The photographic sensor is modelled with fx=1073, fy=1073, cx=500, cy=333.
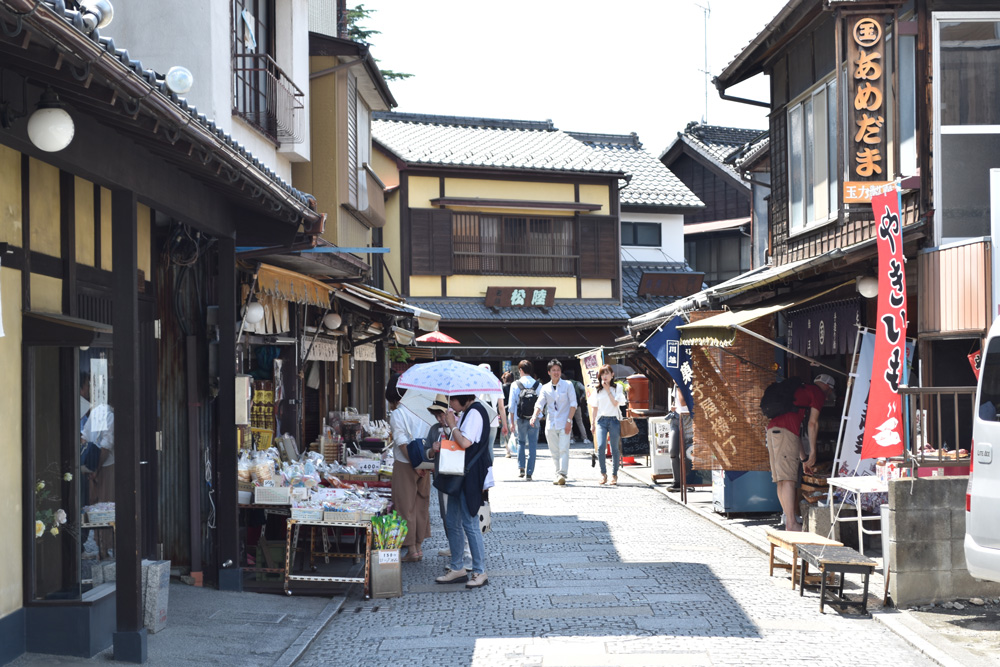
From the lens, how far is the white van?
7.38m

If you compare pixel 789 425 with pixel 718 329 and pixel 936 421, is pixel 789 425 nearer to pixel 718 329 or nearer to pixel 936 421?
pixel 718 329

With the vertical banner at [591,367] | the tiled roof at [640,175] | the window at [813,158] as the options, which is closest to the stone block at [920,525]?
the window at [813,158]

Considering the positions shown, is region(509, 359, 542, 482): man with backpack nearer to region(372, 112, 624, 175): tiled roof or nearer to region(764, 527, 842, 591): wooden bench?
region(764, 527, 842, 591): wooden bench

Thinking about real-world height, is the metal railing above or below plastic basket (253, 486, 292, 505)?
above

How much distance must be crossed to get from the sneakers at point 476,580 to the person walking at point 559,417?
8607 millimetres

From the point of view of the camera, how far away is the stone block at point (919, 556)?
8.93 metres

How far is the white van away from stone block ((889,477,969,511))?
117cm

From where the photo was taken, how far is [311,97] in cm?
1659

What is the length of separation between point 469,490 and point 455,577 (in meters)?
0.90

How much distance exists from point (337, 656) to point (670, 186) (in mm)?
30811

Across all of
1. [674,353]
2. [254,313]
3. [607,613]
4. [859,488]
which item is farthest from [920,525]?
[254,313]

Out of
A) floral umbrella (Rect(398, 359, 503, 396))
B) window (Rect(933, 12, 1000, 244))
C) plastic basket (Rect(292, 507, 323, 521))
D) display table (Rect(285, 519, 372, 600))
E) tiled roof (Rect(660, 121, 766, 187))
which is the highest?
tiled roof (Rect(660, 121, 766, 187))

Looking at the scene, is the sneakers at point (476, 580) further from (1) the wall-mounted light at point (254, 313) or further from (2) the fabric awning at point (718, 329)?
(2) the fabric awning at point (718, 329)

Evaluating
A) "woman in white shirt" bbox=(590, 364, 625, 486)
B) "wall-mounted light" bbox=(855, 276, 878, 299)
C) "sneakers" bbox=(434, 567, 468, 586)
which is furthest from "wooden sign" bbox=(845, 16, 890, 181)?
"woman in white shirt" bbox=(590, 364, 625, 486)
